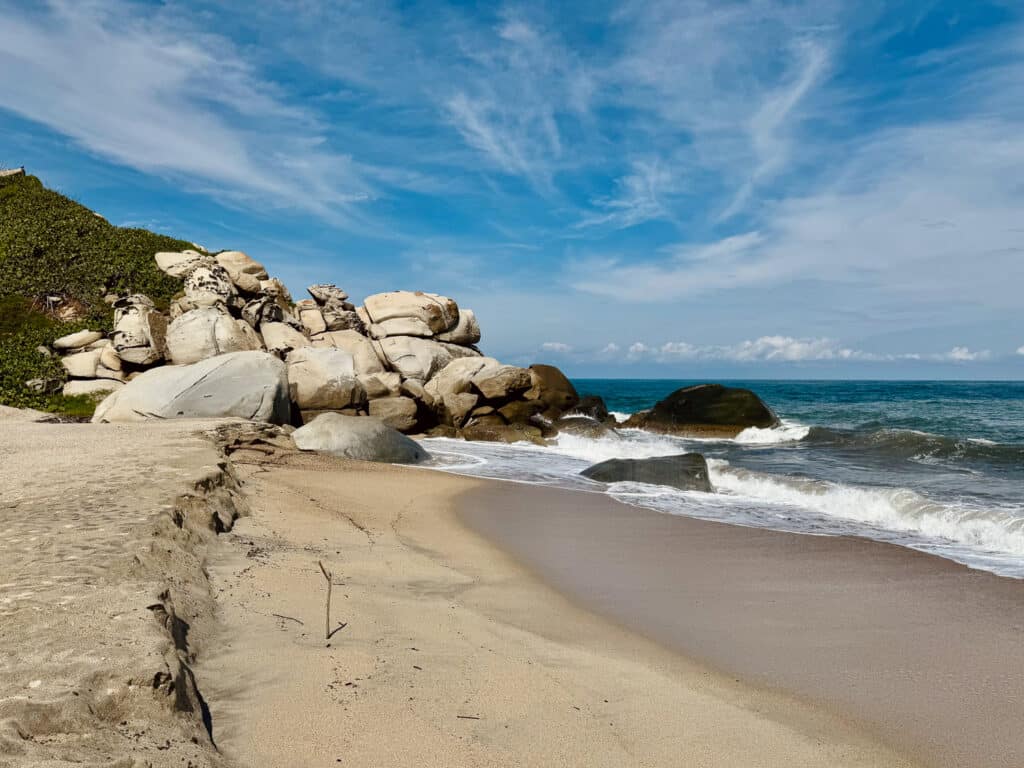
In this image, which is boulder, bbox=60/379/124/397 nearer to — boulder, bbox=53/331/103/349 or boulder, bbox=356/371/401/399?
boulder, bbox=53/331/103/349

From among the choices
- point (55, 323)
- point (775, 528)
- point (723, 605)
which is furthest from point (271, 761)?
point (55, 323)

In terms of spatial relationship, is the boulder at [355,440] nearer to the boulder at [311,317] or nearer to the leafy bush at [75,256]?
the boulder at [311,317]

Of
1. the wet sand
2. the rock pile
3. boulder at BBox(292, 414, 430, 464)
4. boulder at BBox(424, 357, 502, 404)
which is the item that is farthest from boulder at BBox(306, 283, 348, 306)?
the wet sand

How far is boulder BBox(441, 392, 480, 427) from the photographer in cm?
2159

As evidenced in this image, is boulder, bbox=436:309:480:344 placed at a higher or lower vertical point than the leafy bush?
lower

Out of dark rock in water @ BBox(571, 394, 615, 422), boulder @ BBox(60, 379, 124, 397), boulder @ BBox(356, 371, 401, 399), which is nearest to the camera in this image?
boulder @ BBox(60, 379, 124, 397)

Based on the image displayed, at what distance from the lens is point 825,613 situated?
544cm

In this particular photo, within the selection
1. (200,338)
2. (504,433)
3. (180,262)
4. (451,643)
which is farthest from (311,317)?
(451,643)

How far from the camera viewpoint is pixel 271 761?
2.74m

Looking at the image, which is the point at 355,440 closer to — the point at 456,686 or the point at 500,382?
the point at 500,382

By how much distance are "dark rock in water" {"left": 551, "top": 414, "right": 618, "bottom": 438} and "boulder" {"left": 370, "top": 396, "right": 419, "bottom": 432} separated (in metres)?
4.94

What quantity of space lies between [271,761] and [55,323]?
22842 millimetres

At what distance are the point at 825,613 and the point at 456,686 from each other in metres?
3.42

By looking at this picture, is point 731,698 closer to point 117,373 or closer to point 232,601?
point 232,601
